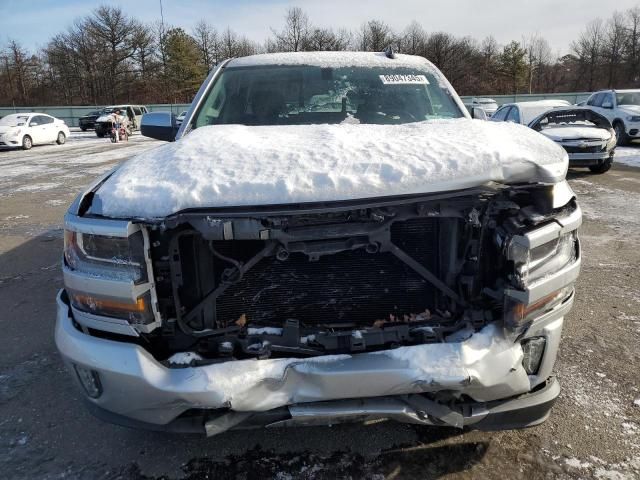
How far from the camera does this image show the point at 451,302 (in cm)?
213

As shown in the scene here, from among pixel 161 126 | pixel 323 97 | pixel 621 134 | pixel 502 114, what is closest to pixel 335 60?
pixel 323 97

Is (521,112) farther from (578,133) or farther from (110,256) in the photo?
(110,256)

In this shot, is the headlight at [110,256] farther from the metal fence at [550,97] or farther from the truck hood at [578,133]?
the metal fence at [550,97]

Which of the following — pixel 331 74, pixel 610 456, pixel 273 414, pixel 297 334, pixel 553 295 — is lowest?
pixel 610 456

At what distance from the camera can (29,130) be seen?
2019 centimetres

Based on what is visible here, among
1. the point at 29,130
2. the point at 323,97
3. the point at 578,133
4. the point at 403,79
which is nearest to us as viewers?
the point at 323,97

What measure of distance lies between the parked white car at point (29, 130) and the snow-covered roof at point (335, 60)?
19.4 metres

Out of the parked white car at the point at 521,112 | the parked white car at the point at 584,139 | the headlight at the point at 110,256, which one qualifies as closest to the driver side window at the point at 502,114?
the parked white car at the point at 521,112

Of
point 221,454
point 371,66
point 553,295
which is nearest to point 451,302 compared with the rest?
point 553,295

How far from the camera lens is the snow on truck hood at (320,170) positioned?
1.79 m

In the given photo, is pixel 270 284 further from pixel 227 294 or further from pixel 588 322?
pixel 588 322

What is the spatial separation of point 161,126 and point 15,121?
2065cm

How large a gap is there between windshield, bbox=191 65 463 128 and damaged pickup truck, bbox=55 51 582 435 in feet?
3.80

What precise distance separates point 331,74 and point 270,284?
7.06 ft
